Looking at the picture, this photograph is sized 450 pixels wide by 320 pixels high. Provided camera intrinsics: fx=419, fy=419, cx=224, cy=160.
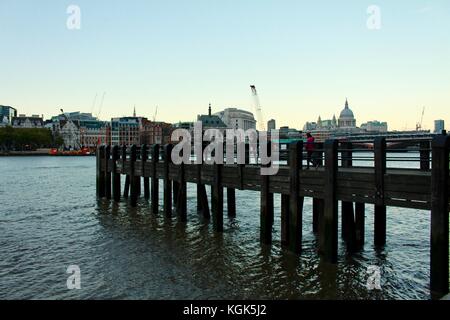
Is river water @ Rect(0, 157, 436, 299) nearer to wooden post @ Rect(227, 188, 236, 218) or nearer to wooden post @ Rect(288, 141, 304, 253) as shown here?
wooden post @ Rect(227, 188, 236, 218)

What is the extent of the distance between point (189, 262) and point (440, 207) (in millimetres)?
9306

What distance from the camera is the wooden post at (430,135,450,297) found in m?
10.8

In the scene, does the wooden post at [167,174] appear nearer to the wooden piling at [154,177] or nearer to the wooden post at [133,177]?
the wooden piling at [154,177]

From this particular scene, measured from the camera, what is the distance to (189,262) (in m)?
16.4

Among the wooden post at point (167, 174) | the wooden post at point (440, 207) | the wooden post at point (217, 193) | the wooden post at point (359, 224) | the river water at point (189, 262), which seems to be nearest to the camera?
the wooden post at point (440, 207)

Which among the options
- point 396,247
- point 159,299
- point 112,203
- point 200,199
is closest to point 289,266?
point 159,299

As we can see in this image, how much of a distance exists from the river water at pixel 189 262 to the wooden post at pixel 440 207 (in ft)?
6.09

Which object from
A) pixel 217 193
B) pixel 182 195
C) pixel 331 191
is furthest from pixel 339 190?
pixel 182 195

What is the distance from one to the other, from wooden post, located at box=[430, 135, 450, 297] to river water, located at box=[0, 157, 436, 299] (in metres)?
1.86

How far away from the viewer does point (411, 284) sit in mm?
13727

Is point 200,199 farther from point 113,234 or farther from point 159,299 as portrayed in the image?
point 159,299

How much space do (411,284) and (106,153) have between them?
26.1 metres

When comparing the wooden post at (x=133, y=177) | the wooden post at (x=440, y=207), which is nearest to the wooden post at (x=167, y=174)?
the wooden post at (x=133, y=177)

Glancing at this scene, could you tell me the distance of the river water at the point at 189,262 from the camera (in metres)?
13.3
